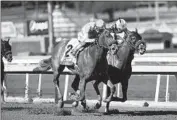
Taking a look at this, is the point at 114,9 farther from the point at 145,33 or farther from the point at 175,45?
the point at 145,33

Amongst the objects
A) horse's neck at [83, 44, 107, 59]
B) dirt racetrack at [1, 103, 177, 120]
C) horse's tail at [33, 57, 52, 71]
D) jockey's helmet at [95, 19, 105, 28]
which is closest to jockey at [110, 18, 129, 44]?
jockey's helmet at [95, 19, 105, 28]

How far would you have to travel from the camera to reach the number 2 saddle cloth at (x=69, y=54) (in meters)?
10.8

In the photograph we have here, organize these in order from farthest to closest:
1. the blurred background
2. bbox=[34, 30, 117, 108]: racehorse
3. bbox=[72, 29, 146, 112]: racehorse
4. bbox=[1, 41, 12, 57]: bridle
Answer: the blurred background
bbox=[1, 41, 12, 57]: bridle
bbox=[72, 29, 146, 112]: racehorse
bbox=[34, 30, 117, 108]: racehorse

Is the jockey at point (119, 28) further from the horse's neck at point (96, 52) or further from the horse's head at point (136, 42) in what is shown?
the horse's neck at point (96, 52)

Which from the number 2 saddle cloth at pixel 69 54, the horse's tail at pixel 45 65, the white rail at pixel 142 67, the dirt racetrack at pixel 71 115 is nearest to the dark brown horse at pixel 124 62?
the dirt racetrack at pixel 71 115

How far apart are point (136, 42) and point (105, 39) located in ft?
2.00

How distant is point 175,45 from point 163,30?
1879 millimetres

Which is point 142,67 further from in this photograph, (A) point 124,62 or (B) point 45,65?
(B) point 45,65

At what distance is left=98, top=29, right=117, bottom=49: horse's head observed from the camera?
31.6 ft

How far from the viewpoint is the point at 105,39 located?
970cm

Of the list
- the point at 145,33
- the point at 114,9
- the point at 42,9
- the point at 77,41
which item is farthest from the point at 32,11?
the point at 77,41

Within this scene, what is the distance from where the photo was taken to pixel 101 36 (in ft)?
32.2

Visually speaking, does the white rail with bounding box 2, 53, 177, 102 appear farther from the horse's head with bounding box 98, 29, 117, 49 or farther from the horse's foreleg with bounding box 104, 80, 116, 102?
the horse's head with bounding box 98, 29, 117, 49

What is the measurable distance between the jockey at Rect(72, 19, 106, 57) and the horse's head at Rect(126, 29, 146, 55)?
54 cm
